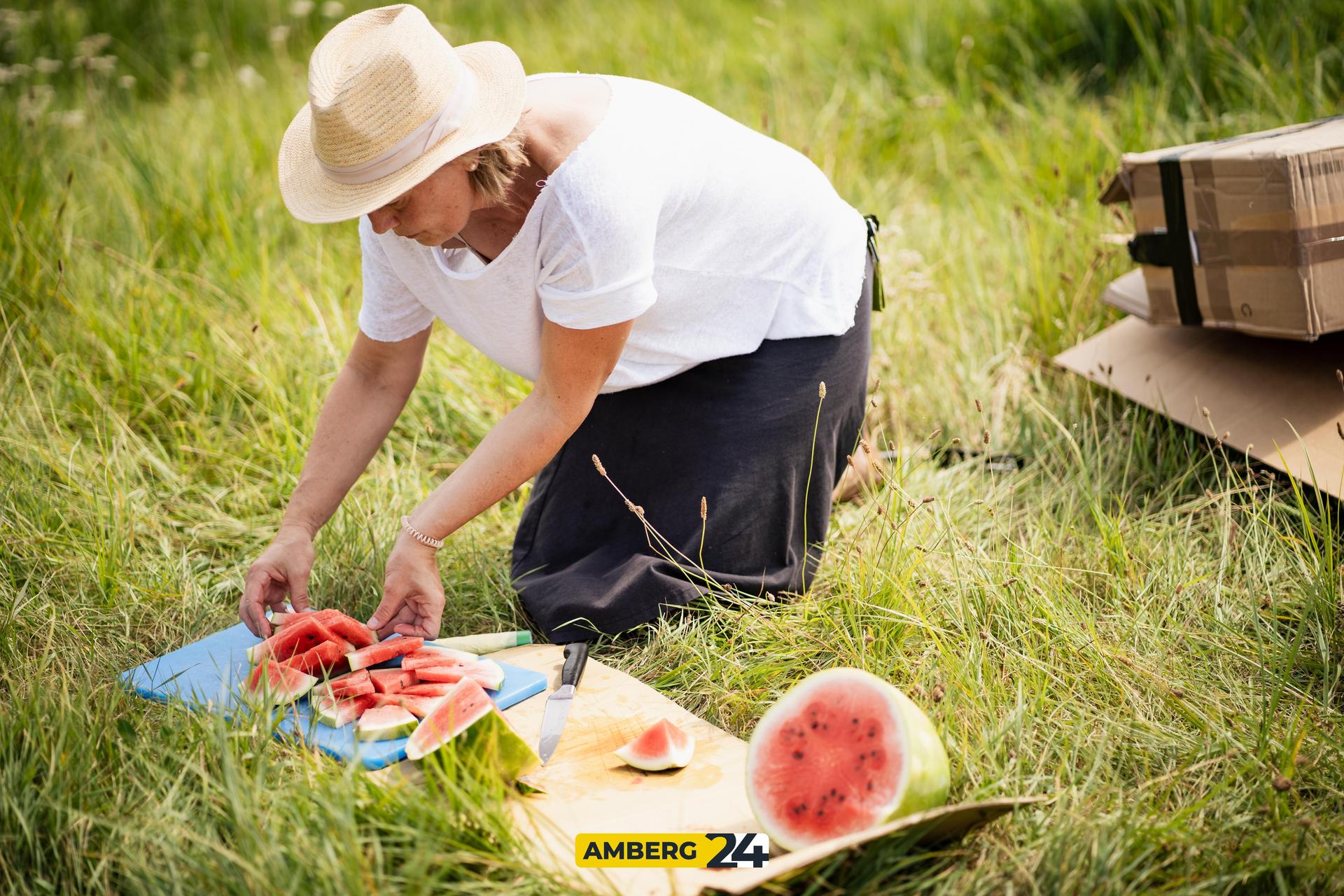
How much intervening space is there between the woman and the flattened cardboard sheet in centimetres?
108

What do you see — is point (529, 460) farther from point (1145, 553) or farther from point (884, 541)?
point (1145, 553)

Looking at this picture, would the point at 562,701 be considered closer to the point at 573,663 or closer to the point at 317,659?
the point at 573,663

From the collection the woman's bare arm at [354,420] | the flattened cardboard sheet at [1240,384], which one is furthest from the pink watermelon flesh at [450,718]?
the flattened cardboard sheet at [1240,384]

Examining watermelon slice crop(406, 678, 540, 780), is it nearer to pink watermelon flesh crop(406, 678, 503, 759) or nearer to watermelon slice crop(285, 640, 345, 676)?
pink watermelon flesh crop(406, 678, 503, 759)

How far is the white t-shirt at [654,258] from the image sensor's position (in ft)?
7.80

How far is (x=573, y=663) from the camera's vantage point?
2.68 meters

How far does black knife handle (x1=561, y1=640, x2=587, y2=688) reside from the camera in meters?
2.63

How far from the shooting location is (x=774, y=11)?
311 inches

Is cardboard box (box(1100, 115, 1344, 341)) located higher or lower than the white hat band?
lower

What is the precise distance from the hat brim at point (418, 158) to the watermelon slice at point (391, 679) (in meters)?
1.05

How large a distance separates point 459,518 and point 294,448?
4.80 ft

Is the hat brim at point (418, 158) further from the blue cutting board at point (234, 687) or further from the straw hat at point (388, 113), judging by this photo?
the blue cutting board at point (234, 687)

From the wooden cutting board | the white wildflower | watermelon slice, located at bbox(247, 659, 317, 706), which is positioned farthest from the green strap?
the white wildflower

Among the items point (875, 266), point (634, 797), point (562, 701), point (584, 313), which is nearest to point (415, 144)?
point (584, 313)
